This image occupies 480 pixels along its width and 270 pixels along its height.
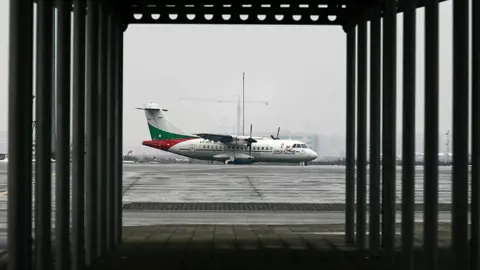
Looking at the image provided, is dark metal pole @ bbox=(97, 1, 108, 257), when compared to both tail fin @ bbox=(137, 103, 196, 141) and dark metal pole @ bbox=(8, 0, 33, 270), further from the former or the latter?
tail fin @ bbox=(137, 103, 196, 141)

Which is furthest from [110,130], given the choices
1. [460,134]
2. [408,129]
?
[460,134]

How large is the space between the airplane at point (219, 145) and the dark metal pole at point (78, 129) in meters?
61.8

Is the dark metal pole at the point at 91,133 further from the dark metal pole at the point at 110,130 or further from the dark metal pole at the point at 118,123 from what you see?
the dark metal pole at the point at 118,123

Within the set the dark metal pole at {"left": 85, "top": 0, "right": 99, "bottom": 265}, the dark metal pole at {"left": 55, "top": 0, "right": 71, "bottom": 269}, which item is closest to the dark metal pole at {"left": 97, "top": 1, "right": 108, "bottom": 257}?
the dark metal pole at {"left": 85, "top": 0, "right": 99, "bottom": 265}

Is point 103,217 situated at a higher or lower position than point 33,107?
lower

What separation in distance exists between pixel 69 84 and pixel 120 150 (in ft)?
11.9

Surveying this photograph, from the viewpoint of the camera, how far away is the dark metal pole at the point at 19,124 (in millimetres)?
5961

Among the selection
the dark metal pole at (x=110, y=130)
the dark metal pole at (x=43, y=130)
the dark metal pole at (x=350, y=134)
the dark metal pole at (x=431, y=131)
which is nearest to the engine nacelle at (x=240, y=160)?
the dark metal pole at (x=350, y=134)

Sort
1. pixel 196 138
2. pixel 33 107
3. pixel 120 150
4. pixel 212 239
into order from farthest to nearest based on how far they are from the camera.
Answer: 1. pixel 196 138
2. pixel 212 239
3. pixel 120 150
4. pixel 33 107

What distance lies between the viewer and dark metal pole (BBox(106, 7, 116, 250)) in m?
9.40

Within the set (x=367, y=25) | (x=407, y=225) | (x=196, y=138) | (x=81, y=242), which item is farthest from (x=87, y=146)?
(x=196, y=138)

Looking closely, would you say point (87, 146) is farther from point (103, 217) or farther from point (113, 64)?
point (113, 64)

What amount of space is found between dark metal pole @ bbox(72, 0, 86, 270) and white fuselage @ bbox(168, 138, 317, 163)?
6146cm

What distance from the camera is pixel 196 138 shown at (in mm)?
70750
